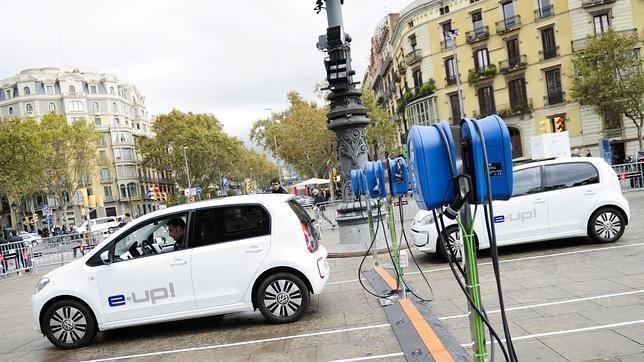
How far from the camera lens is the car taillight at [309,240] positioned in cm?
677

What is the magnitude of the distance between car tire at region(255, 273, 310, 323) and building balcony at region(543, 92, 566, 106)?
3848 cm

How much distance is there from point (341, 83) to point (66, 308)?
340 inches

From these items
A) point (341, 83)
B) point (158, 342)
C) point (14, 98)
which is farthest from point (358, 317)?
point (14, 98)

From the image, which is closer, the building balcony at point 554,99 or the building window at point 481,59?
the building balcony at point 554,99

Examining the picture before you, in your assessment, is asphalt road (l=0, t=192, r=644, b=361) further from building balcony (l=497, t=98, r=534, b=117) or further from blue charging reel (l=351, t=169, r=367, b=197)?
building balcony (l=497, t=98, r=534, b=117)

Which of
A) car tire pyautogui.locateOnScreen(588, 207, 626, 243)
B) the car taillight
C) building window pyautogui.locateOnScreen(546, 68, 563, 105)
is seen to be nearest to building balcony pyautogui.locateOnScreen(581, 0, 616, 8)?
building window pyautogui.locateOnScreen(546, 68, 563, 105)

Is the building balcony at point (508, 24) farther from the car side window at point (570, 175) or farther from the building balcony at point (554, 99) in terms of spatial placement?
the car side window at point (570, 175)

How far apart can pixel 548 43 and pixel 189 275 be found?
4011cm

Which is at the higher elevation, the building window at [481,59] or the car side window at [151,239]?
the building window at [481,59]

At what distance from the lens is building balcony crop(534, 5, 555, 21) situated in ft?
128

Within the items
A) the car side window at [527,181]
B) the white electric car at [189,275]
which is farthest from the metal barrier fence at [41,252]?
the car side window at [527,181]

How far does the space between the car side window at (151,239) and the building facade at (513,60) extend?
3019 cm

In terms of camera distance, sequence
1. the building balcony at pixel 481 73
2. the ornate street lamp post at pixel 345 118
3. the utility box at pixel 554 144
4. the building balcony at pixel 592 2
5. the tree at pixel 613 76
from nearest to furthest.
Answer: the ornate street lamp post at pixel 345 118, the utility box at pixel 554 144, the tree at pixel 613 76, the building balcony at pixel 592 2, the building balcony at pixel 481 73

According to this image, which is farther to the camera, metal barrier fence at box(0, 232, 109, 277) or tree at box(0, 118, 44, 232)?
tree at box(0, 118, 44, 232)
